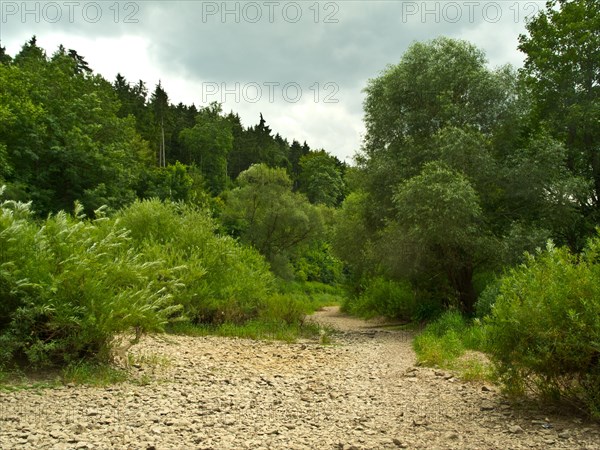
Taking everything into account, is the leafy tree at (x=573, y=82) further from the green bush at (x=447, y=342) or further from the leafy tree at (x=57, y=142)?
the leafy tree at (x=57, y=142)

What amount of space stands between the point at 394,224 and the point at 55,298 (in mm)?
14178

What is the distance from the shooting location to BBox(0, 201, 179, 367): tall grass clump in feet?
27.0

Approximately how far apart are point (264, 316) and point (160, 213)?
18.4 feet

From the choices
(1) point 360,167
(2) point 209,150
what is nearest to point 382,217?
(1) point 360,167

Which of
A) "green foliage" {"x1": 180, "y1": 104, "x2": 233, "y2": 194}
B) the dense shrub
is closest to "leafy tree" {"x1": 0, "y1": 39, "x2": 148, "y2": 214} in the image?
the dense shrub

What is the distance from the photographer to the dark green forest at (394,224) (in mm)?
7207

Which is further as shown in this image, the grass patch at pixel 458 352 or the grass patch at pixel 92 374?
the grass patch at pixel 458 352

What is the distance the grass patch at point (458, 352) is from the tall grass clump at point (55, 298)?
20.0 ft

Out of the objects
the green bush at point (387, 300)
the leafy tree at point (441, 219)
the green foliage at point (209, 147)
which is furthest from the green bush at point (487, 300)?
the green foliage at point (209, 147)

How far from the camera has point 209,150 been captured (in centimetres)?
6544

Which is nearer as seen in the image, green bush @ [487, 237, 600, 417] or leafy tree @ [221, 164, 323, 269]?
green bush @ [487, 237, 600, 417]

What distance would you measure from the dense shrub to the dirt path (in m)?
6.58

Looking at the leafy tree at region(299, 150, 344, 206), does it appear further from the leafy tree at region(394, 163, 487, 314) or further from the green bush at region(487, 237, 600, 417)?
the green bush at region(487, 237, 600, 417)

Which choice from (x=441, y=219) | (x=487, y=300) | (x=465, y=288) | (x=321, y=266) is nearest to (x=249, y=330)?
(x=441, y=219)
